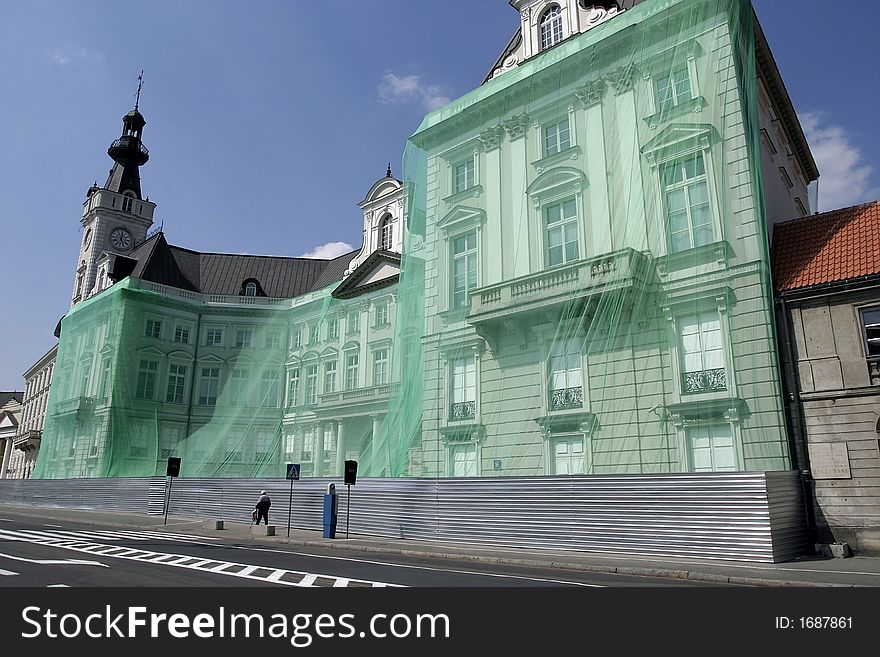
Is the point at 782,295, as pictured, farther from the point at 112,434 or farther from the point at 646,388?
the point at 112,434

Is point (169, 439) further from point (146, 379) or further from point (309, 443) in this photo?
point (309, 443)

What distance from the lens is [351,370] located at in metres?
38.5

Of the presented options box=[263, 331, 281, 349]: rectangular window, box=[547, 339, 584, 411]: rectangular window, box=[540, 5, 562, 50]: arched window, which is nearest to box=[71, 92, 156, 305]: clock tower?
box=[263, 331, 281, 349]: rectangular window

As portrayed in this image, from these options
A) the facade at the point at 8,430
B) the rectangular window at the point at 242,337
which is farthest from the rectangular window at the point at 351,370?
the facade at the point at 8,430

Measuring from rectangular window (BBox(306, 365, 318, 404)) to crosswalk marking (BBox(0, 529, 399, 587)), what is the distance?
19.5m

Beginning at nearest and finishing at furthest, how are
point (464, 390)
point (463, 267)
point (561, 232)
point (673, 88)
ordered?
point (673, 88) → point (561, 232) → point (464, 390) → point (463, 267)

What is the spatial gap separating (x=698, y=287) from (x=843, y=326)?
3630 mm

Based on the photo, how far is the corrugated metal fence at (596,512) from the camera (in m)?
13.8

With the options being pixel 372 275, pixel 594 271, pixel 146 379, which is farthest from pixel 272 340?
pixel 594 271

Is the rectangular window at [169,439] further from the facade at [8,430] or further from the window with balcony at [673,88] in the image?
the facade at [8,430]

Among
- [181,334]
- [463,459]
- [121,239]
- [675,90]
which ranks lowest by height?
[463,459]

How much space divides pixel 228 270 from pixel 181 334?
26.4 feet

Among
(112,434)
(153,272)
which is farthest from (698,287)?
(153,272)

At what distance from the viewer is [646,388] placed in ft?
57.8
